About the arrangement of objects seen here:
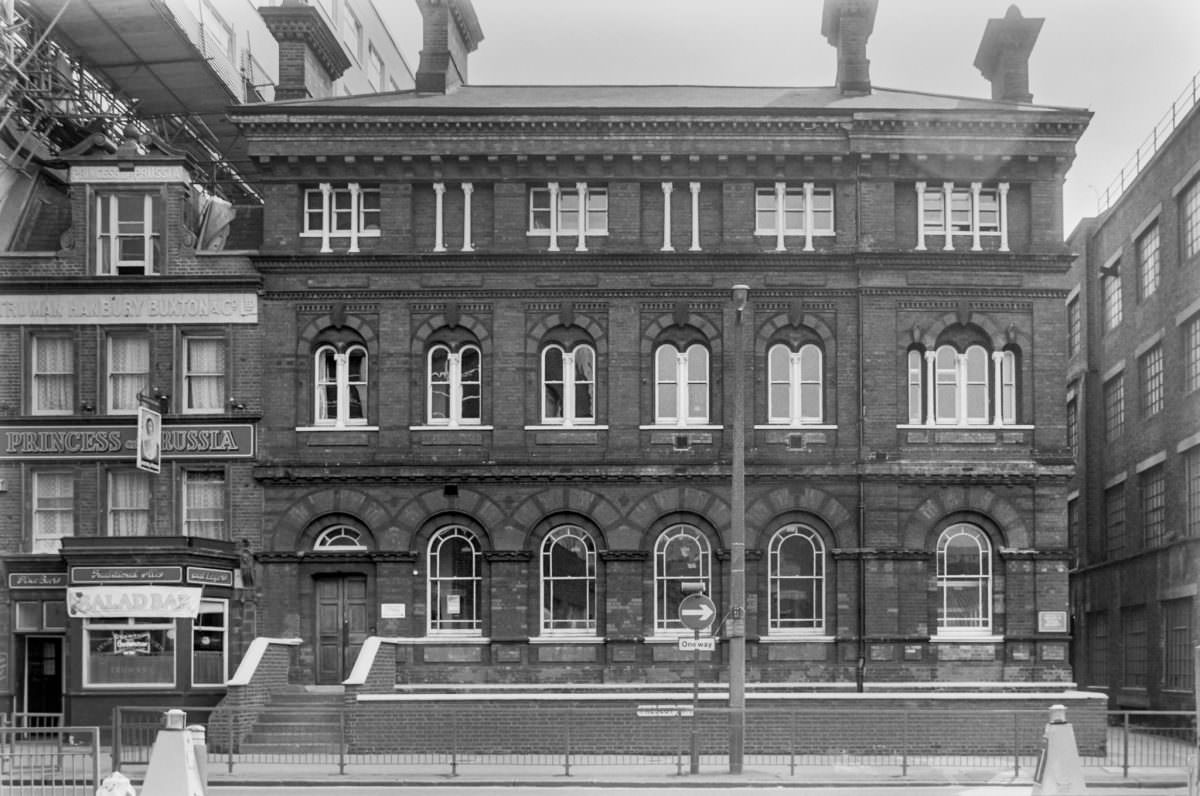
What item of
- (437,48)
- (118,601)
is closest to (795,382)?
(437,48)

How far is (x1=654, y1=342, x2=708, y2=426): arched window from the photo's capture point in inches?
1389

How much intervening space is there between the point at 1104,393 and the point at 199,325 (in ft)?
83.2

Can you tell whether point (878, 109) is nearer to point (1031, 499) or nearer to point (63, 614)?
point (1031, 499)

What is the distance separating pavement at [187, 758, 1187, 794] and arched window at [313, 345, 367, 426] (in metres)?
9.68

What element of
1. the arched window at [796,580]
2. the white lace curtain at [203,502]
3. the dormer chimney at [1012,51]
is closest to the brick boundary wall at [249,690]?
the white lace curtain at [203,502]

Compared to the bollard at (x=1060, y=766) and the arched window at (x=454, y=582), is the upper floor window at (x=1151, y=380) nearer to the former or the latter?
the arched window at (x=454, y=582)

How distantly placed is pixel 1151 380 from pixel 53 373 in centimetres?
2649

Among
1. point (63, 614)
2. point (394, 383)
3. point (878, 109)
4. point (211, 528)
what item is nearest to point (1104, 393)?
point (878, 109)

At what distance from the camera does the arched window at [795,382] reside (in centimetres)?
3528

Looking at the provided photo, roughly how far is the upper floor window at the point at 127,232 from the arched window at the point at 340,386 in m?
4.34

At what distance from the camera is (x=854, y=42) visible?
37812mm

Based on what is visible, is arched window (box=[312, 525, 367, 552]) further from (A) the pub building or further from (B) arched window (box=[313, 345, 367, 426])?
(B) arched window (box=[313, 345, 367, 426])

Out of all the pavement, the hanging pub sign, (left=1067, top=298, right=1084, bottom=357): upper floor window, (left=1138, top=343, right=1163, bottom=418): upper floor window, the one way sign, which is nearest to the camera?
the pavement

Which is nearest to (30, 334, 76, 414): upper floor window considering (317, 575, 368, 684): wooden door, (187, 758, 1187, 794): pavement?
(317, 575, 368, 684): wooden door
